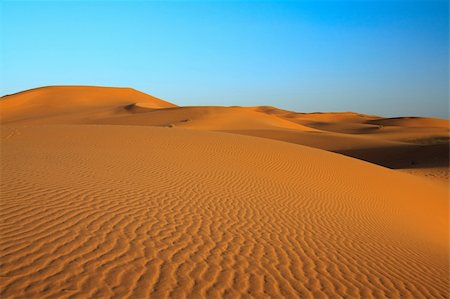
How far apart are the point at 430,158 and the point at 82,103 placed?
51.9 m

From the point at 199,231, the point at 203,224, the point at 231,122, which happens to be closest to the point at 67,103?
the point at 231,122

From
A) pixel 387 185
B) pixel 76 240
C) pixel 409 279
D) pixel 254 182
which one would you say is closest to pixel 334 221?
pixel 409 279

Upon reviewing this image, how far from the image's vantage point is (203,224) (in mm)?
6543

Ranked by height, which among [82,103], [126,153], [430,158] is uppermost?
[82,103]

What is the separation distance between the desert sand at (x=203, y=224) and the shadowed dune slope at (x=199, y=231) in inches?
1.0

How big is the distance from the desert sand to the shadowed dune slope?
0.09ft

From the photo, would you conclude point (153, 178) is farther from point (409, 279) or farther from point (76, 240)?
point (409, 279)

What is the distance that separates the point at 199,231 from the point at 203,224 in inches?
15.9

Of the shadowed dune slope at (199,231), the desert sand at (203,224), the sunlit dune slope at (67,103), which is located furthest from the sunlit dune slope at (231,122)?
the shadowed dune slope at (199,231)

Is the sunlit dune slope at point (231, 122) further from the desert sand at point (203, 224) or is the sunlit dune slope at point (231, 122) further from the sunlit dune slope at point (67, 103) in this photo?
the desert sand at point (203, 224)

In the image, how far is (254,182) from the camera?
11.1m

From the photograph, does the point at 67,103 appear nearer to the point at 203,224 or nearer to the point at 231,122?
the point at 231,122

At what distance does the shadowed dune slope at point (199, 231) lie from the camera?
439 centimetres

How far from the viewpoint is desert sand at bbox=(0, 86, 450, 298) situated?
445cm
